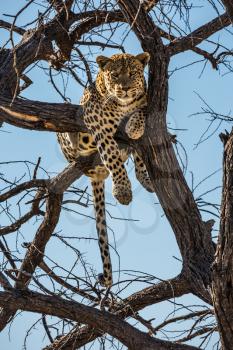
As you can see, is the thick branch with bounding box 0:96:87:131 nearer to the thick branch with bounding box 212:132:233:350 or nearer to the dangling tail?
the dangling tail

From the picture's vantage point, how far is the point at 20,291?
496 centimetres

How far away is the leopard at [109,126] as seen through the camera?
6766 mm

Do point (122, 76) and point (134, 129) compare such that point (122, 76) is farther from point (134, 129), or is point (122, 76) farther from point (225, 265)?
point (225, 265)

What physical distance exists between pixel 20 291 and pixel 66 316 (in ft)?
1.01

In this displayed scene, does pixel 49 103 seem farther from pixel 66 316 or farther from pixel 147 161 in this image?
pixel 66 316

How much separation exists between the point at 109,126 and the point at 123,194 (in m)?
0.60

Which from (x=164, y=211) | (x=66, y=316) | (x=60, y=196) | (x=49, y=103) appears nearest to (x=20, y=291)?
(x=66, y=316)

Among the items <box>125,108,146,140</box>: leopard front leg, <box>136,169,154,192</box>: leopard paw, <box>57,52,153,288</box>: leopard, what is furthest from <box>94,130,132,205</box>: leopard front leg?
<box>125,108,146,140</box>: leopard front leg

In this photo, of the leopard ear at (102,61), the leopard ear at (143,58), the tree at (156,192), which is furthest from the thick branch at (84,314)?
the leopard ear at (102,61)

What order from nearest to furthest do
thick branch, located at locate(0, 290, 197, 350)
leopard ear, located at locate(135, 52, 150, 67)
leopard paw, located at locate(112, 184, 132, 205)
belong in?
thick branch, located at locate(0, 290, 197, 350) → leopard paw, located at locate(112, 184, 132, 205) → leopard ear, located at locate(135, 52, 150, 67)

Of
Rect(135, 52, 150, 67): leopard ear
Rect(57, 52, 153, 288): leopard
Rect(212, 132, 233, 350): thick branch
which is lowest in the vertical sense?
Rect(212, 132, 233, 350): thick branch

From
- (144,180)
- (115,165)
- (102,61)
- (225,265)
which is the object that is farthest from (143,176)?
(225,265)

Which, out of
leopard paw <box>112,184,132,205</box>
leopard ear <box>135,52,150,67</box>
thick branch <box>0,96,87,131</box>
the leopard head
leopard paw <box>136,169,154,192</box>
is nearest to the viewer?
thick branch <box>0,96,87,131</box>

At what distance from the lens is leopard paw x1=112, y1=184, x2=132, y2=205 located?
6.73 m
